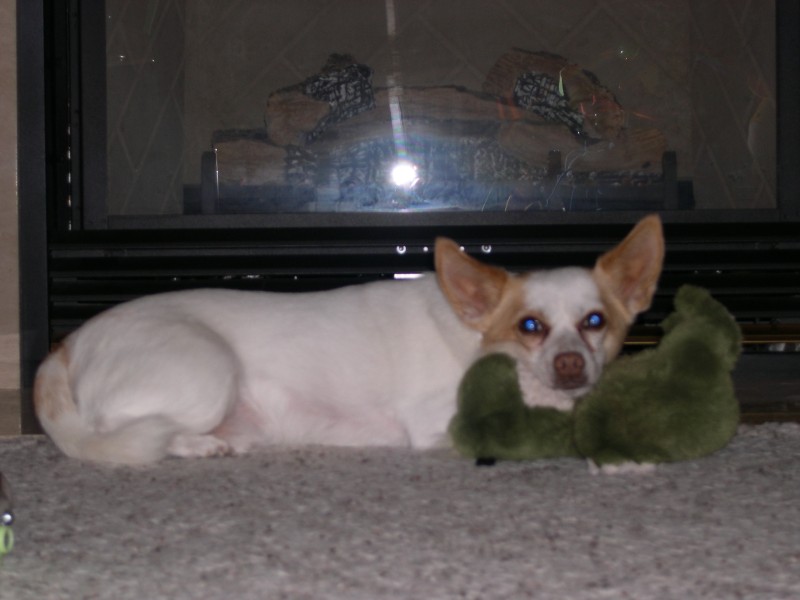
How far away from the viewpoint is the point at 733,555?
3.86ft

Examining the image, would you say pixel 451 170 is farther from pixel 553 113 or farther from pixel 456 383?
pixel 456 383

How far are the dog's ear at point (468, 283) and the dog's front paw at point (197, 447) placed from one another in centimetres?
48

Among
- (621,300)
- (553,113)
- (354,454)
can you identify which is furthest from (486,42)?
(354,454)

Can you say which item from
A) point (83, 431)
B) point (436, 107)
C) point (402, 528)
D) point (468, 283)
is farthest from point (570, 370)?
point (436, 107)

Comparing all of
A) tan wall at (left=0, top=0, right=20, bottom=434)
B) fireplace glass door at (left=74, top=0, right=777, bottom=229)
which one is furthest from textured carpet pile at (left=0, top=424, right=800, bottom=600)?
fireplace glass door at (left=74, top=0, right=777, bottom=229)

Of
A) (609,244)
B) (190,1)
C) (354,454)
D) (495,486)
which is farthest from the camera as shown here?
(190,1)

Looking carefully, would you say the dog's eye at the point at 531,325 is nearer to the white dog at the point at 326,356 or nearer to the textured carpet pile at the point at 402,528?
the white dog at the point at 326,356

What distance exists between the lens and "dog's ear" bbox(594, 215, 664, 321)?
183cm

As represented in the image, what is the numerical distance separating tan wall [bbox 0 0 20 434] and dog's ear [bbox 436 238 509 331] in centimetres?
127

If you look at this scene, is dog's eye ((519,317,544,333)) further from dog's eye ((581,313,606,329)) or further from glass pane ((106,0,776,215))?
glass pane ((106,0,776,215))

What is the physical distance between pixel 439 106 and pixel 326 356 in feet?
3.38

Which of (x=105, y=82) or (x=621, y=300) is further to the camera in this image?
(x=105, y=82)

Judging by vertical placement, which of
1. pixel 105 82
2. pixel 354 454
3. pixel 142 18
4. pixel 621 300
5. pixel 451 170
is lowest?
pixel 354 454

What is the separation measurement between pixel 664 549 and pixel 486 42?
72.4 inches
